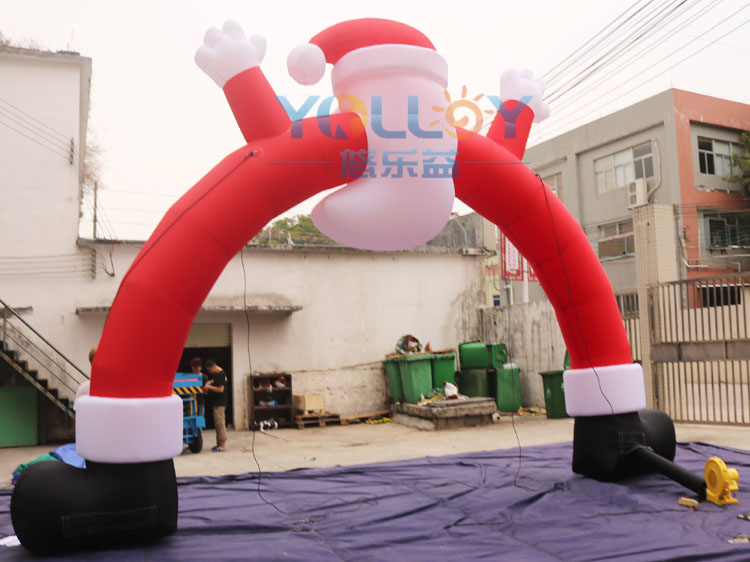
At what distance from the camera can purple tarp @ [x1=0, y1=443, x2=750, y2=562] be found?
400cm

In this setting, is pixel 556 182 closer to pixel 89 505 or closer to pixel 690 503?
pixel 690 503

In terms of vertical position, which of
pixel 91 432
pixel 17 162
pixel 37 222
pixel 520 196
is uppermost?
pixel 17 162

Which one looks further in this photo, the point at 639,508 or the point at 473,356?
the point at 473,356

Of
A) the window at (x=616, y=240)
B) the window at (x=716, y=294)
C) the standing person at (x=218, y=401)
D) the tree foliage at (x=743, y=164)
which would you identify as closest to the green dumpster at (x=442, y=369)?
the standing person at (x=218, y=401)

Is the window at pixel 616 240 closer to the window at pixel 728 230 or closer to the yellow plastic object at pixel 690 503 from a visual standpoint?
the window at pixel 728 230

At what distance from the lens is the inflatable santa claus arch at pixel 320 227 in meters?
4.06

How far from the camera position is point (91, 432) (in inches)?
159

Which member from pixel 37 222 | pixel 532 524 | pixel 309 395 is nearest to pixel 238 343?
pixel 309 395

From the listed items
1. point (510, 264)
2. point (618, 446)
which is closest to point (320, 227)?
point (618, 446)

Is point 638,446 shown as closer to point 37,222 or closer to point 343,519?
point 343,519

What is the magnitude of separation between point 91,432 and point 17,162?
9.35 meters

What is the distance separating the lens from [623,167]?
75.3 ft

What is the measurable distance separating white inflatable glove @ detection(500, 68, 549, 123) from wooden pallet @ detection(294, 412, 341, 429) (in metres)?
8.00

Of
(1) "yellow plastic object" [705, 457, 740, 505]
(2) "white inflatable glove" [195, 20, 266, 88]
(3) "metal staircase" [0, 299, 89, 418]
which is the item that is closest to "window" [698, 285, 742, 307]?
(1) "yellow plastic object" [705, 457, 740, 505]
